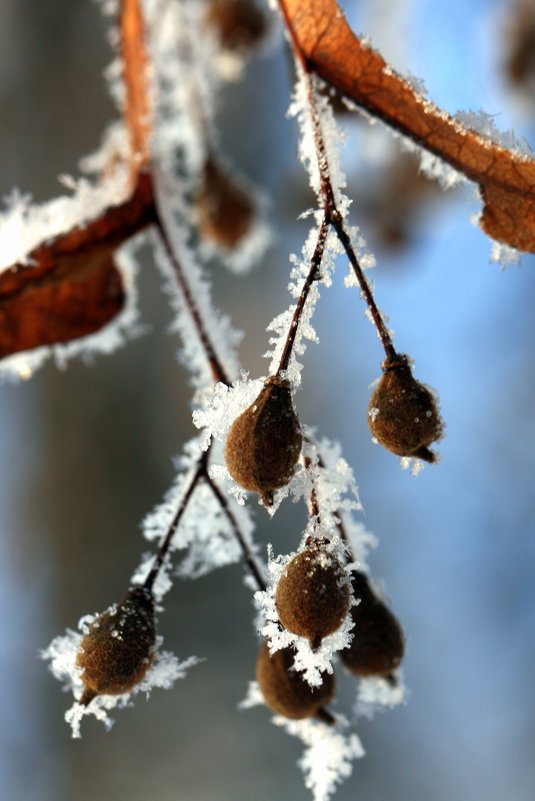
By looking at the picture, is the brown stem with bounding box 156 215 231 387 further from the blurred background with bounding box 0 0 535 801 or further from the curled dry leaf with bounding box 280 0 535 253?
the blurred background with bounding box 0 0 535 801

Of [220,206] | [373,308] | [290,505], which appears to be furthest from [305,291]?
[290,505]

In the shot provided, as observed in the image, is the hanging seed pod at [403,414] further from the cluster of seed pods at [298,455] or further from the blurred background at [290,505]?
the blurred background at [290,505]

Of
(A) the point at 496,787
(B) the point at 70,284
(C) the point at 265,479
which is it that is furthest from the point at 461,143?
(A) the point at 496,787

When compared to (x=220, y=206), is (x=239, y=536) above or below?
below

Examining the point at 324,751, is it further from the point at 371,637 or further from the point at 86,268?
the point at 86,268

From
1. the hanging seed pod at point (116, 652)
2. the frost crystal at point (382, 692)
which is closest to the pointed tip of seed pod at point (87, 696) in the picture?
the hanging seed pod at point (116, 652)

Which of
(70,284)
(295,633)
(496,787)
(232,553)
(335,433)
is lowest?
(295,633)

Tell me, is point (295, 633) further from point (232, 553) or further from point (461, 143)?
point (461, 143)
